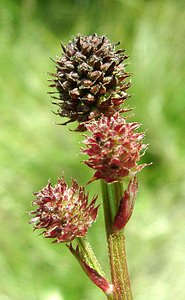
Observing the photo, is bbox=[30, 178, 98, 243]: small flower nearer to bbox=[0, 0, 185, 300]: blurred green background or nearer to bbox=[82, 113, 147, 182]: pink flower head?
bbox=[82, 113, 147, 182]: pink flower head

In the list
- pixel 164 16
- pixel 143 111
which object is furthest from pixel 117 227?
pixel 164 16

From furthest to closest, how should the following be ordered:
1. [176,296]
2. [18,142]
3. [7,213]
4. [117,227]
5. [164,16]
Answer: [164,16] < [18,142] < [7,213] < [176,296] < [117,227]

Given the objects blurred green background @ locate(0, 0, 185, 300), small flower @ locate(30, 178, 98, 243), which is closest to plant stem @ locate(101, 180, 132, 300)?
small flower @ locate(30, 178, 98, 243)

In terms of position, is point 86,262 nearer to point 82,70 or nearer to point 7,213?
point 82,70

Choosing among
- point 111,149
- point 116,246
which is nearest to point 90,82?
point 111,149

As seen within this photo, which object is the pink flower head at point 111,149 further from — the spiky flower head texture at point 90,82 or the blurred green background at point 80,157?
the blurred green background at point 80,157

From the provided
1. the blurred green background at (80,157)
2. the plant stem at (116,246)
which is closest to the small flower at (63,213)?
the plant stem at (116,246)
